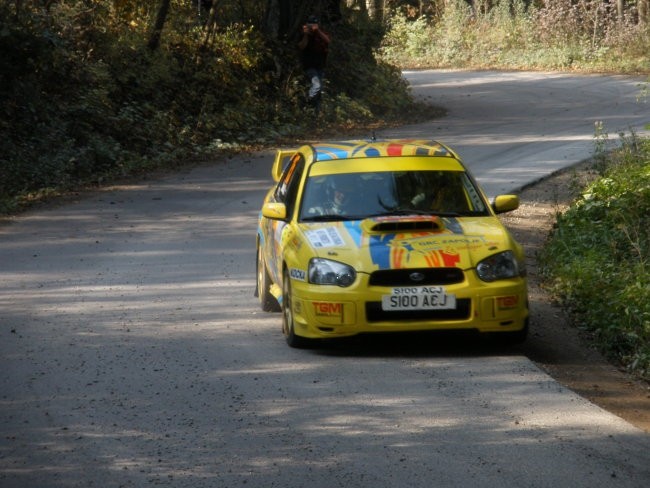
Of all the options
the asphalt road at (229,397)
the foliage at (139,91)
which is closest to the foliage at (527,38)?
the foliage at (139,91)

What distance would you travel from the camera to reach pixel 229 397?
29.1ft

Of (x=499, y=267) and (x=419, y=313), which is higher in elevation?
(x=499, y=267)

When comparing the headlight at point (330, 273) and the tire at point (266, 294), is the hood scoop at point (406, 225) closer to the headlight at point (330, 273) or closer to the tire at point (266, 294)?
the headlight at point (330, 273)

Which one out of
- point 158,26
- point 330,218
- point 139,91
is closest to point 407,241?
point 330,218

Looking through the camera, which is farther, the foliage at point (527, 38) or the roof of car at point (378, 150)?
the foliage at point (527, 38)

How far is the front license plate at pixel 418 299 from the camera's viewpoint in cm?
986

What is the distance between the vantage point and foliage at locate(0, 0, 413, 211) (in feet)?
70.4

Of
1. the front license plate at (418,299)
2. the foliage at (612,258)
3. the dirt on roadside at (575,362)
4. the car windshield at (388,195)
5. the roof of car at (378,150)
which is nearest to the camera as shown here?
the dirt on roadside at (575,362)

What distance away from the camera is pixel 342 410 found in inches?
334

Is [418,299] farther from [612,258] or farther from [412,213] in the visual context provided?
[612,258]

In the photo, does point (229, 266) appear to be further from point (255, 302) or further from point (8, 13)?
point (8, 13)

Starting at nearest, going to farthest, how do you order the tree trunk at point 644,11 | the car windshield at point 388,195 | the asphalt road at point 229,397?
the asphalt road at point 229,397
the car windshield at point 388,195
the tree trunk at point 644,11

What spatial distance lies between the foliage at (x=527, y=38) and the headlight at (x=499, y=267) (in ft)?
108

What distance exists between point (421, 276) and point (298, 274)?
38.8 inches
